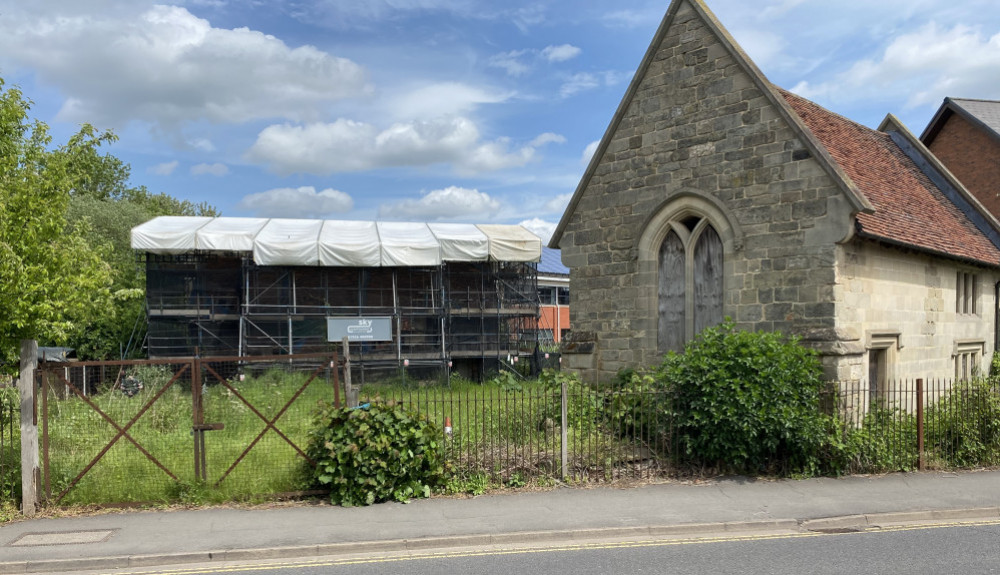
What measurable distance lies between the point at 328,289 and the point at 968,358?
21.1 meters

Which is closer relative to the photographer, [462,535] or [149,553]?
[149,553]

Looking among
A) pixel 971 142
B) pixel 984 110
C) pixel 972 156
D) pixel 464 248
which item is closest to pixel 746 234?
pixel 972 156

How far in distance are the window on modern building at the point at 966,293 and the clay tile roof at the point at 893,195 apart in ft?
2.01

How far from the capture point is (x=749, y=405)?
10.3 m

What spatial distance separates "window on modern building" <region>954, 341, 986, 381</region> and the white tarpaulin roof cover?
635 inches

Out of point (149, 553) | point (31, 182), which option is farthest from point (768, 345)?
point (31, 182)

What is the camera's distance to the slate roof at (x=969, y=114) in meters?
23.0

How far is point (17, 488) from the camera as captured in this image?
9352 millimetres

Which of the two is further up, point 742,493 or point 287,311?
point 287,311

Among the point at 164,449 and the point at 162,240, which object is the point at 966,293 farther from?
the point at 162,240

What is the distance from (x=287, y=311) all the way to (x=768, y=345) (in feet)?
68.5

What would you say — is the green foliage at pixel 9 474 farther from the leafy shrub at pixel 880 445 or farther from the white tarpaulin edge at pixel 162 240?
the white tarpaulin edge at pixel 162 240

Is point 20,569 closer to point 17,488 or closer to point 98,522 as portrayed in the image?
point 98,522

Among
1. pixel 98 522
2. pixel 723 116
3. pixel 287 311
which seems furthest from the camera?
pixel 287 311
